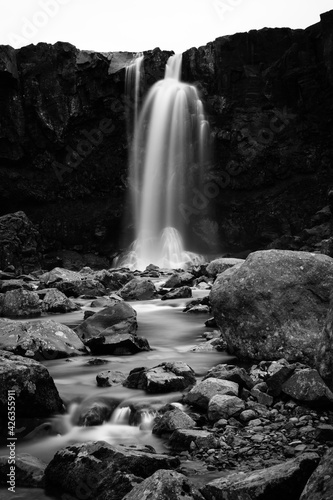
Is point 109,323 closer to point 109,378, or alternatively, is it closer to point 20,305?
point 109,378

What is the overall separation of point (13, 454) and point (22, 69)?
115 ft

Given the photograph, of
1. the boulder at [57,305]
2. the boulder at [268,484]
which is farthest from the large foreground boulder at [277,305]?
the boulder at [57,305]

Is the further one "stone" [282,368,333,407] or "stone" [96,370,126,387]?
"stone" [96,370,126,387]

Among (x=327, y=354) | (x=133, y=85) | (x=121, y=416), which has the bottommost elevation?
(x=121, y=416)

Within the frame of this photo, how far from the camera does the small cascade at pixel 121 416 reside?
558 centimetres

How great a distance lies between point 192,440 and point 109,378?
92.3 inches

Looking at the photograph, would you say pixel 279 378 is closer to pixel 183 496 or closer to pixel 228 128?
pixel 183 496

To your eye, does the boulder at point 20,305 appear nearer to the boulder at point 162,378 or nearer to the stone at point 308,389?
the boulder at point 162,378

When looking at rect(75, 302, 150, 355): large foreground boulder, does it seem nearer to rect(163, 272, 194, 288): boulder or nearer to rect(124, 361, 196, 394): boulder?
rect(124, 361, 196, 394): boulder

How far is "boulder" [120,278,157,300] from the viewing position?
1634 centimetres

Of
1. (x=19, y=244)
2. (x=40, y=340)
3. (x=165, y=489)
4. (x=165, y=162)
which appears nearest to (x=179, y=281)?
(x=40, y=340)

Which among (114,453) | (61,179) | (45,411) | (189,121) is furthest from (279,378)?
(61,179)

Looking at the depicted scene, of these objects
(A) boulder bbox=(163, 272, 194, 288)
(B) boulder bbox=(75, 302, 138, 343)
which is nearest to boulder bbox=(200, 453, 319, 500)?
(B) boulder bbox=(75, 302, 138, 343)

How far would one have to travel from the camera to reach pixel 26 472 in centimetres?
427
